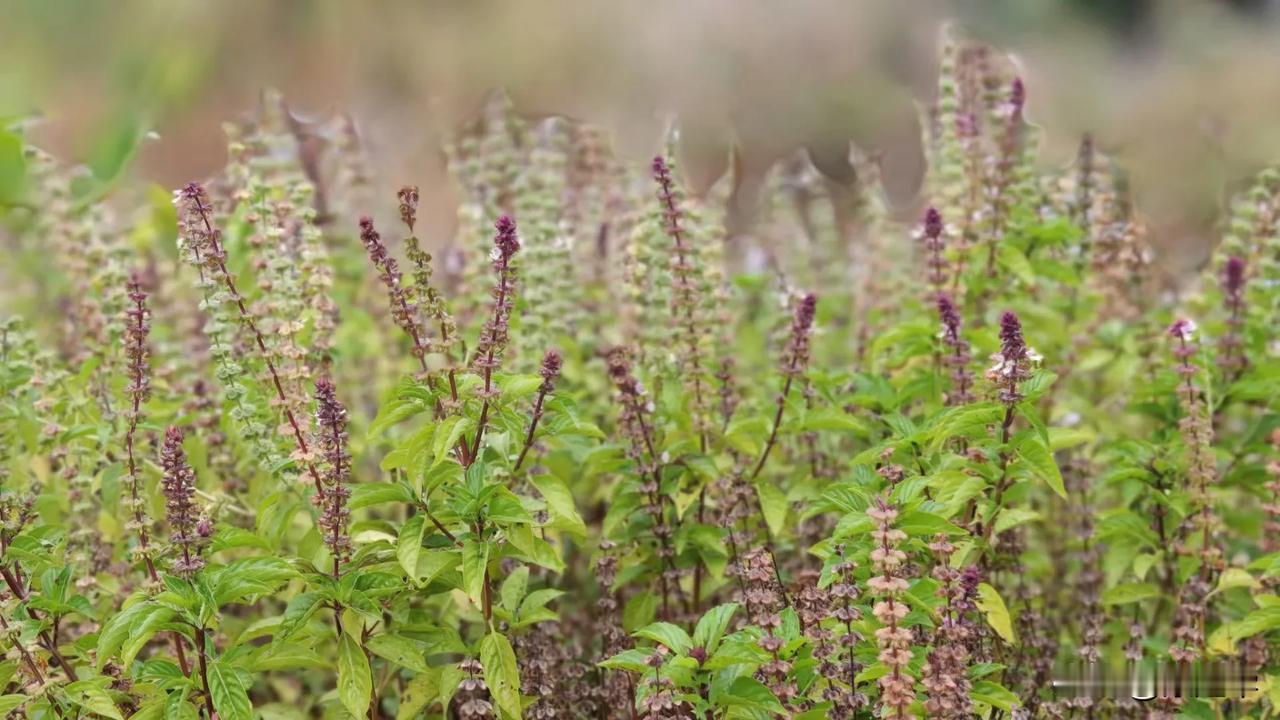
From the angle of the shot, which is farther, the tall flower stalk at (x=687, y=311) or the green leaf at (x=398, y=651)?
the tall flower stalk at (x=687, y=311)

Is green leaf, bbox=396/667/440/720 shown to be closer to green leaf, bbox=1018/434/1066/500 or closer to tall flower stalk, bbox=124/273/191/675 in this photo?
tall flower stalk, bbox=124/273/191/675

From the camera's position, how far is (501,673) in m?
2.93

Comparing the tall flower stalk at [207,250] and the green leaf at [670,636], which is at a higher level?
the tall flower stalk at [207,250]

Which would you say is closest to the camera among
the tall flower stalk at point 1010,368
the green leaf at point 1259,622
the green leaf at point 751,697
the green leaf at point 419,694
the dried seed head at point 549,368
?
the green leaf at point 751,697

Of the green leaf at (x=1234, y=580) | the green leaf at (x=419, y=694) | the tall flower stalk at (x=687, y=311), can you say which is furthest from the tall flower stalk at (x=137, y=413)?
the green leaf at (x=1234, y=580)

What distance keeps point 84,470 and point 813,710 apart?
1.99m

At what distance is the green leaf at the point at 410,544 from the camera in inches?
108

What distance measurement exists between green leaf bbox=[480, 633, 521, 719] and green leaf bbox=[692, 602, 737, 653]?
46 centimetres

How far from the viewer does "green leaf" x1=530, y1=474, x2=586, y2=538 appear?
3039 mm

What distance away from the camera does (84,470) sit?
A: 3.47 meters

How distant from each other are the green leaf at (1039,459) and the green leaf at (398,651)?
55.8 inches

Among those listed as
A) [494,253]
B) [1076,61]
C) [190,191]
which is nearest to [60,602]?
[190,191]

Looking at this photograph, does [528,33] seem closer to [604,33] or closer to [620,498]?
[604,33]

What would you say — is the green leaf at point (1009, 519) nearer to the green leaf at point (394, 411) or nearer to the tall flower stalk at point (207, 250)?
the green leaf at point (394, 411)
